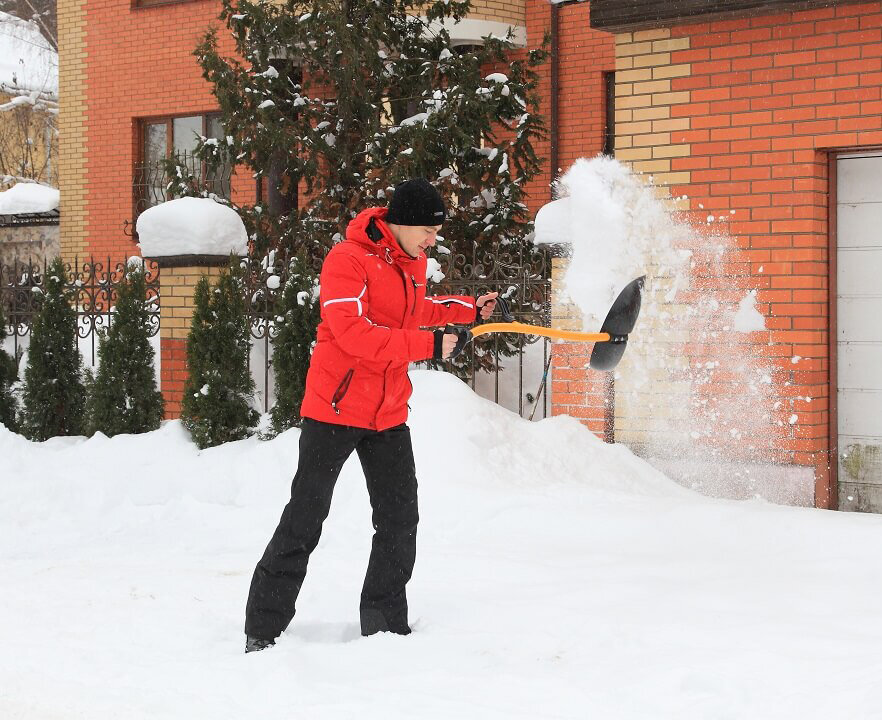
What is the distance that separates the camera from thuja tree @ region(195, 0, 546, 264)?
9805 mm

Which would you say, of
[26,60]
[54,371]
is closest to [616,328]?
[54,371]

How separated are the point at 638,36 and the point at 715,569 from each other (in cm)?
354

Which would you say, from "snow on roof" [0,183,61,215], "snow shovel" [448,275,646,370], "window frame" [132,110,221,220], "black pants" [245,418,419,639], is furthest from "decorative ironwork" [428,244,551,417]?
"snow on roof" [0,183,61,215]

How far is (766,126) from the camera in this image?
21.9 ft

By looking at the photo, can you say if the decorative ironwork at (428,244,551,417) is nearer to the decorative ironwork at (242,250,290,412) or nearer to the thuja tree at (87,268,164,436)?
the decorative ironwork at (242,250,290,412)

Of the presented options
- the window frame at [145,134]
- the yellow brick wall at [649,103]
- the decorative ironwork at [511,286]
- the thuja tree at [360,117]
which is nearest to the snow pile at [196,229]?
the thuja tree at [360,117]

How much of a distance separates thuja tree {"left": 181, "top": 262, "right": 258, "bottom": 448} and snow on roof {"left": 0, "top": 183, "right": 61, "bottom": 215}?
1030cm

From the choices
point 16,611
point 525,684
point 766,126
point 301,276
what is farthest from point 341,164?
point 525,684

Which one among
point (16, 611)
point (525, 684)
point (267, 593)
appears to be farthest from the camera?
point (16, 611)

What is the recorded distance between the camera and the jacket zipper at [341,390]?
4.03 meters

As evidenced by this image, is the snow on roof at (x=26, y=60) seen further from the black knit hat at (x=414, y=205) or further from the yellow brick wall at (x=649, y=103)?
the black knit hat at (x=414, y=205)

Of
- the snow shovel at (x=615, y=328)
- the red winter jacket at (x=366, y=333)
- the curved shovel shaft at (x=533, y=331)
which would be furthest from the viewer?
the snow shovel at (x=615, y=328)

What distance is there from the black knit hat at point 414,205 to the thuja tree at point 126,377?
5.11 metres

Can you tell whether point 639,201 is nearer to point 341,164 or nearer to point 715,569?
point 715,569
